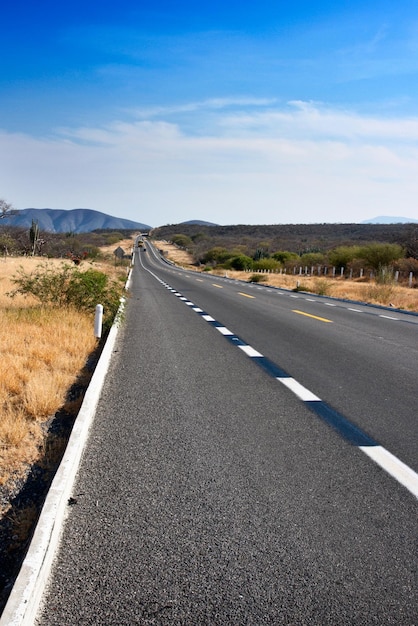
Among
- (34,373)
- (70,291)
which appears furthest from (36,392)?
(70,291)

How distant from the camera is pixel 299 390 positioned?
6.95m

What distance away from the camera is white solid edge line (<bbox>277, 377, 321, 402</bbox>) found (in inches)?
258

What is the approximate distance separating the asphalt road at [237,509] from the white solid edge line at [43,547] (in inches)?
2.8

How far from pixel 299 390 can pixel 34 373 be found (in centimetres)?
340

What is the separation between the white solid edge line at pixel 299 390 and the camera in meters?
6.55

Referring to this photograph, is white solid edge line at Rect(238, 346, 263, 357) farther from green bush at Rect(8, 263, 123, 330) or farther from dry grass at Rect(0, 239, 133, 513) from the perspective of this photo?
green bush at Rect(8, 263, 123, 330)

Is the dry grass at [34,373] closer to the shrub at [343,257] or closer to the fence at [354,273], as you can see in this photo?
the fence at [354,273]

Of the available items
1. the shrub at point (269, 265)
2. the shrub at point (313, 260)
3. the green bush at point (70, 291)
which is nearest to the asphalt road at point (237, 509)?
the green bush at point (70, 291)

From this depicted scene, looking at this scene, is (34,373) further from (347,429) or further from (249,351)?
(347,429)

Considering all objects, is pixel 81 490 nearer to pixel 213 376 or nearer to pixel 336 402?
pixel 336 402

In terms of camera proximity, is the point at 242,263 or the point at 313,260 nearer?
the point at 313,260

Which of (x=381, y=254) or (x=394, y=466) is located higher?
(x=381, y=254)

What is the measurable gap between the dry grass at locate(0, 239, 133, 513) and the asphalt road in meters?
0.55

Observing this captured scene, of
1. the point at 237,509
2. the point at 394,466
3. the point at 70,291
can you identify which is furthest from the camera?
the point at 70,291
